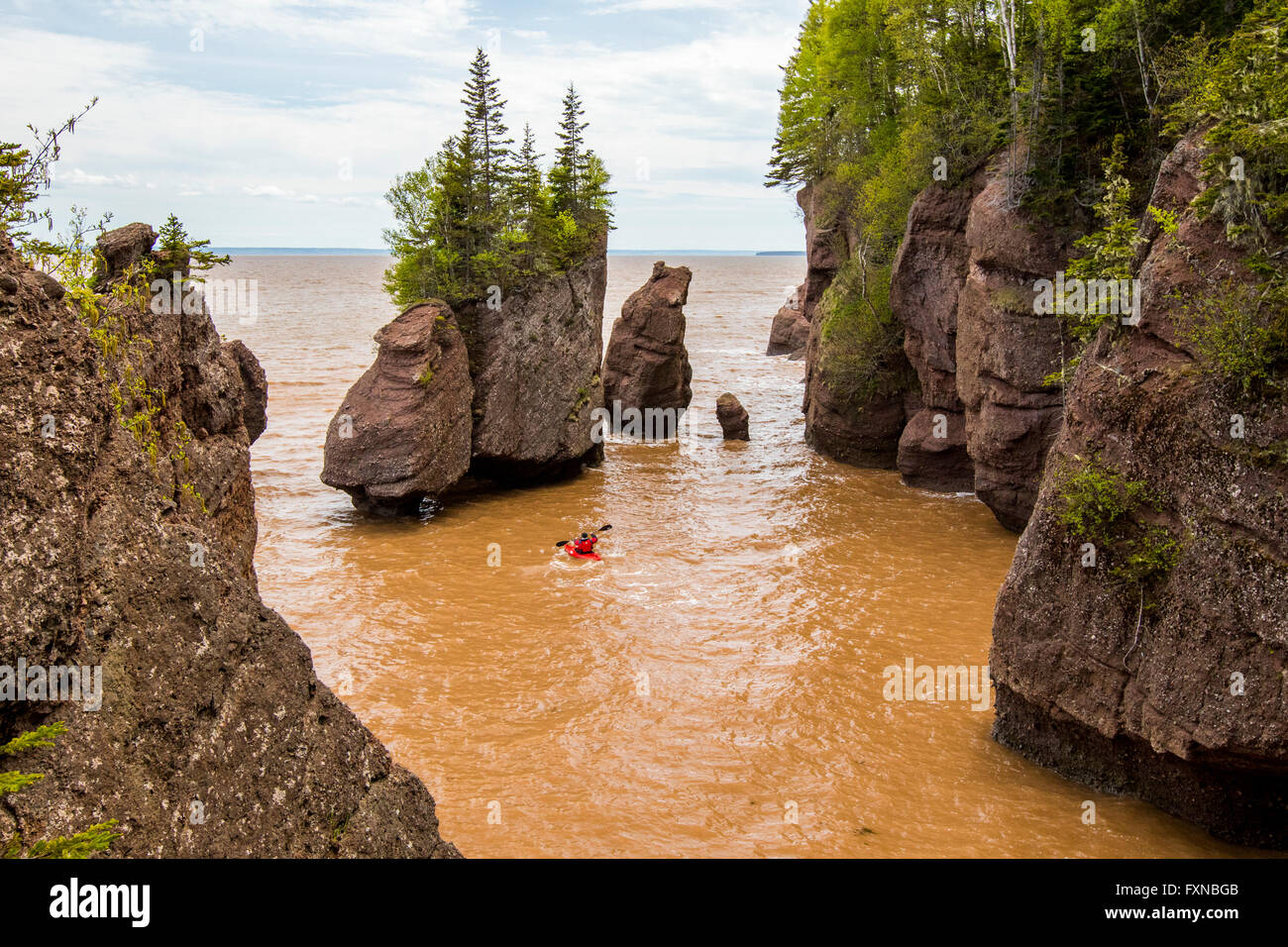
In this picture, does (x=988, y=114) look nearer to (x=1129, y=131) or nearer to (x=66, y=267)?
(x=1129, y=131)

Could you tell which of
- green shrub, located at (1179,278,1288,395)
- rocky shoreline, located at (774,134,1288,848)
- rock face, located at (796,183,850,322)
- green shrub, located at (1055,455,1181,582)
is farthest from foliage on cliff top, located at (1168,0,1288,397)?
rock face, located at (796,183,850,322)

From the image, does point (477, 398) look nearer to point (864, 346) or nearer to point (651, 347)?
point (651, 347)

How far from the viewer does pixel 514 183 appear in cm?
3025

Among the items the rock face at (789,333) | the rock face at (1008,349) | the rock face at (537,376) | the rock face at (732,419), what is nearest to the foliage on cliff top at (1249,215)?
the rock face at (1008,349)

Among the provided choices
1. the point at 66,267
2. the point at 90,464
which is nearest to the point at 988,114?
the point at 66,267

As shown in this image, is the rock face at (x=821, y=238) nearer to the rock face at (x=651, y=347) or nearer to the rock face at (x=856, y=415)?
the rock face at (x=856, y=415)

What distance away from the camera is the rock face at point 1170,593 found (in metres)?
10.4

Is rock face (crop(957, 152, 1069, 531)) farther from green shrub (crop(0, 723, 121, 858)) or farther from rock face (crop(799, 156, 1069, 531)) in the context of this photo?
green shrub (crop(0, 723, 121, 858))

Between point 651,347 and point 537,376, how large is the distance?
9671 millimetres

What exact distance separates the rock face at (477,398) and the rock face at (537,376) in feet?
0.11

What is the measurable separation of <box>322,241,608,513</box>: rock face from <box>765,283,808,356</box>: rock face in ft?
106

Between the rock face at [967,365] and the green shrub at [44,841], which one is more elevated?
the rock face at [967,365]

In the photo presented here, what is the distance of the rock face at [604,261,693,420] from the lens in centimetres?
3794

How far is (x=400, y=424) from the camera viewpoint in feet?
81.4
